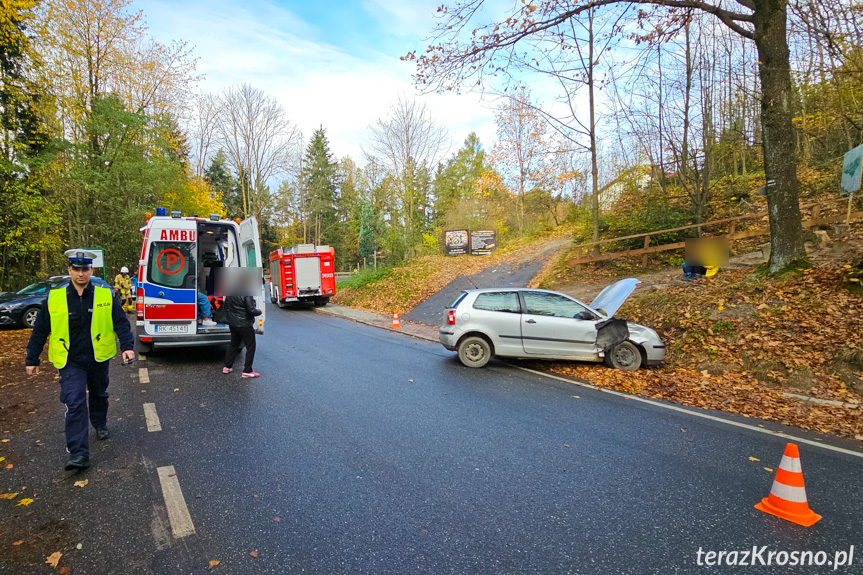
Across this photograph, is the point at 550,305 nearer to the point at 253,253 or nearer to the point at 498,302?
the point at 498,302

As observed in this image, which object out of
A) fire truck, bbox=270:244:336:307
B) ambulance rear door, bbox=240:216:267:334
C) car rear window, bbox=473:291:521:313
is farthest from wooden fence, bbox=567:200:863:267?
ambulance rear door, bbox=240:216:267:334

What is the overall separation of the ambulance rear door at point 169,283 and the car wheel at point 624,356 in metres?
7.75

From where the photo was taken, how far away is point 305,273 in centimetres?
2080

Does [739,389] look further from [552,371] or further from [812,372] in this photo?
[552,371]

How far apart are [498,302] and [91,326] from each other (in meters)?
6.16

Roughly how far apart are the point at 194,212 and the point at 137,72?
9.12 meters

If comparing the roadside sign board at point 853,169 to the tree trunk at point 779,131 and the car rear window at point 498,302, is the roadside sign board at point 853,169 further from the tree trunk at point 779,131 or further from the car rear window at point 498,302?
the car rear window at point 498,302

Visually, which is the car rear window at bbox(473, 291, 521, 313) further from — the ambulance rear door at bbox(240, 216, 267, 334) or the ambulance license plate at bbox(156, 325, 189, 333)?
the ambulance license plate at bbox(156, 325, 189, 333)

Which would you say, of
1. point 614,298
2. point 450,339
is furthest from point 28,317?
point 614,298

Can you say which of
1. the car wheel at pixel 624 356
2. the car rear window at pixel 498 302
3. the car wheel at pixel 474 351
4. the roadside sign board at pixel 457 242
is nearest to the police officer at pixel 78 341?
the car wheel at pixel 474 351

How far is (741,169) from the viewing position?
23047 mm

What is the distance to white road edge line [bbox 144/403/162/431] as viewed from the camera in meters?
4.85

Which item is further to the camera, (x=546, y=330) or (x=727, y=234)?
(x=727, y=234)

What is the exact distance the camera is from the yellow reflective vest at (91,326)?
389cm
